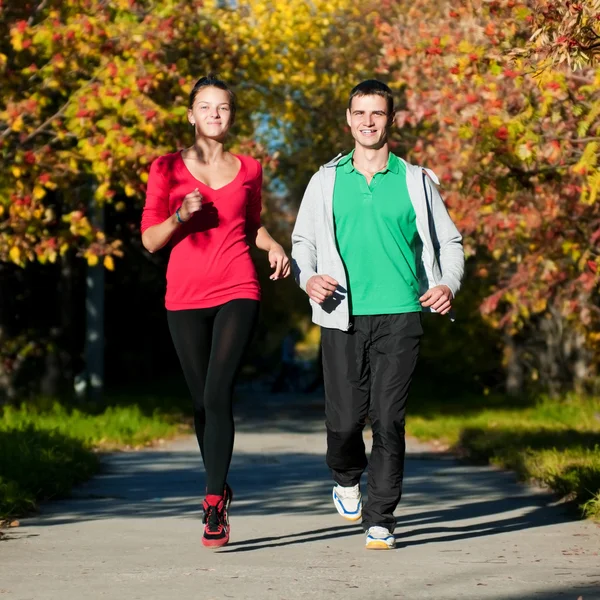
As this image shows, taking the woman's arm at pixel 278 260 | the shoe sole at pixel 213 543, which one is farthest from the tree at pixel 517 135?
the shoe sole at pixel 213 543

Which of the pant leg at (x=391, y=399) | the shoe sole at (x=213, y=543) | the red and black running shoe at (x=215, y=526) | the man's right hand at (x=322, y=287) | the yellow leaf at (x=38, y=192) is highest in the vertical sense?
the yellow leaf at (x=38, y=192)

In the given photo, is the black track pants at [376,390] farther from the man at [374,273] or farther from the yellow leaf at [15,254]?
the yellow leaf at [15,254]

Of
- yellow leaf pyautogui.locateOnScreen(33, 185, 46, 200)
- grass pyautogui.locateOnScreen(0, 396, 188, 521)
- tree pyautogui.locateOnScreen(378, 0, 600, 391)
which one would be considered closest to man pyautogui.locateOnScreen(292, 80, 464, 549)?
tree pyautogui.locateOnScreen(378, 0, 600, 391)

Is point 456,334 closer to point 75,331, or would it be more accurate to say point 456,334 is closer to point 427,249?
point 75,331

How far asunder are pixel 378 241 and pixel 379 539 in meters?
1.32

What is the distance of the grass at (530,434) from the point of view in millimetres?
8742

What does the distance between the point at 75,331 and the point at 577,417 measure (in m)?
8.60

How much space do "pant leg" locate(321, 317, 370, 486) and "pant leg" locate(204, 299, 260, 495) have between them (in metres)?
0.38

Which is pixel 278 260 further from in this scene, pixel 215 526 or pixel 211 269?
pixel 215 526

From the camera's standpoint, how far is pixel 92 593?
17.5 feet

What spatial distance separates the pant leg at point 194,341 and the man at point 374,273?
19.2 inches

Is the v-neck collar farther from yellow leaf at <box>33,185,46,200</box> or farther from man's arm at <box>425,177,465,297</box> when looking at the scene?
yellow leaf at <box>33,185,46,200</box>

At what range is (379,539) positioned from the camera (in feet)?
21.2

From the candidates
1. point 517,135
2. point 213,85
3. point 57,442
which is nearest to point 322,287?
point 213,85
